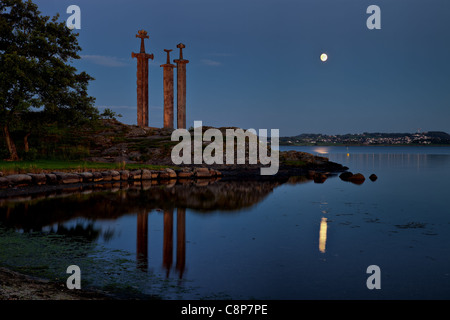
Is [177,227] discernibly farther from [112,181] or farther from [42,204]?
[112,181]

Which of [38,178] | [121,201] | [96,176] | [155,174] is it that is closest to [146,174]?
[155,174]

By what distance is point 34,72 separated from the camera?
114ft

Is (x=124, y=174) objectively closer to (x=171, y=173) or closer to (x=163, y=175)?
(x=163, y=175)

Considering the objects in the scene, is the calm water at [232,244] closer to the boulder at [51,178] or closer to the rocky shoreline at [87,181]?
the rocky shoreline at [87,181]

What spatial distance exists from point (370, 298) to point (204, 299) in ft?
13.9

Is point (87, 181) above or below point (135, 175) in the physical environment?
below

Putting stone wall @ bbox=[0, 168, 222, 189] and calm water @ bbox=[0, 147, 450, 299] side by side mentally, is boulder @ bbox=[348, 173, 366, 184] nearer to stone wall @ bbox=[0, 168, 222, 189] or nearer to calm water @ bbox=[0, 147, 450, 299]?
calm water @ bbox=[0, 147, 450, 299]

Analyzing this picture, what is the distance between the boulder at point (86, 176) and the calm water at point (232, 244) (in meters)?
5.62

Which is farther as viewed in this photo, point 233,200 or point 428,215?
point 233,200

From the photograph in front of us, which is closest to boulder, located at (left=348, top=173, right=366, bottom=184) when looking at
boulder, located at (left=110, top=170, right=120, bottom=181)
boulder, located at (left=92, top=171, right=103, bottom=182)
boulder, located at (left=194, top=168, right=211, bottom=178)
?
boulder, located at (left=194, top=168, right=211, bottom=178)

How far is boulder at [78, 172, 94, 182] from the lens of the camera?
32775 millimetres

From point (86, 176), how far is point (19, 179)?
6.10 meters

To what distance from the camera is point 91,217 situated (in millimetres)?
19734
